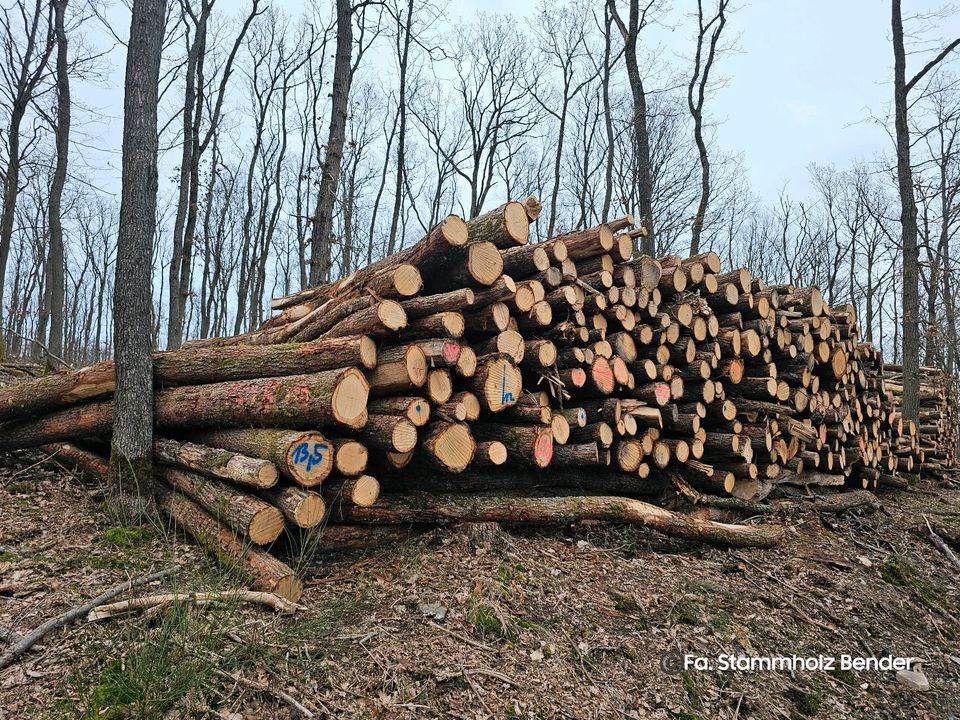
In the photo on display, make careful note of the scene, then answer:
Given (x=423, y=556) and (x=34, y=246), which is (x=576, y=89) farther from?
(x=34, y=246)

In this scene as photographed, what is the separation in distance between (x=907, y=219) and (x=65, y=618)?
12879 millimetres

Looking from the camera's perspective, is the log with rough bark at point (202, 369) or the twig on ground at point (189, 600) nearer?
the twig on ground at point (189, 600)

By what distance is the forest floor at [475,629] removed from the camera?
2.59 m

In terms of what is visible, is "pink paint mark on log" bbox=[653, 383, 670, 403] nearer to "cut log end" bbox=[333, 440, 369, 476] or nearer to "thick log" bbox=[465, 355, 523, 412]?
"thick log" bbox=[465, 355, 523, 412]

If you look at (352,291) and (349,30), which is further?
(349,30)

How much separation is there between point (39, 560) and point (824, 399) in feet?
27.2

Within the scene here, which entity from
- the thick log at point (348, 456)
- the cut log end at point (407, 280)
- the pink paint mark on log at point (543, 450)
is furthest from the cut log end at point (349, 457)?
the pink paint mark on log at point (543, 450)

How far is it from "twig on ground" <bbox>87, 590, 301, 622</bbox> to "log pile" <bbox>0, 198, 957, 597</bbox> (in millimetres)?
130

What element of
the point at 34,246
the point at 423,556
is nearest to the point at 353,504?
the point at 423,556

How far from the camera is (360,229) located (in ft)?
94.3

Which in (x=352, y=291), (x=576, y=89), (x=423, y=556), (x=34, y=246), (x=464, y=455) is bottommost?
(x=423, y=556)

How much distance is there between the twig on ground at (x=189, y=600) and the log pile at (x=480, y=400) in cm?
13

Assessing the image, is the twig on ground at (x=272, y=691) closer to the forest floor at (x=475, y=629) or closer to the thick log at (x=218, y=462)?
the forest floor at (x=475, y=629)

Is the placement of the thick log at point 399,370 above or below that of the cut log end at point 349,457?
above
